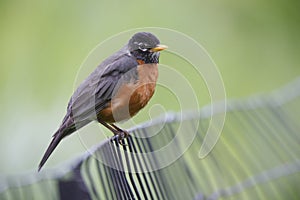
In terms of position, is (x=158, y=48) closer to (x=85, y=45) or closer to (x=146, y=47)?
(x=146, y=47)

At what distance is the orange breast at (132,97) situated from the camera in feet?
5.55

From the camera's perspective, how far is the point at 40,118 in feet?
10.2

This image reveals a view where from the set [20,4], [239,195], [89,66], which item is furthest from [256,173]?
[20,4]

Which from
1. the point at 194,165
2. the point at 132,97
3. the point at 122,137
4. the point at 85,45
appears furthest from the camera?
the point at 85,45

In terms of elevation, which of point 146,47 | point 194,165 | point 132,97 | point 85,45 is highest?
point 85,45

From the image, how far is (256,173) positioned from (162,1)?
7.45ft

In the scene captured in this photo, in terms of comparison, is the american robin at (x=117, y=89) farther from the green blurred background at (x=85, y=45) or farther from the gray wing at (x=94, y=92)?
the green blurred background at (x=85, y=45)

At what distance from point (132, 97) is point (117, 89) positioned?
0.16 ft

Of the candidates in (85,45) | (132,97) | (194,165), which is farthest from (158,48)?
(85,45)

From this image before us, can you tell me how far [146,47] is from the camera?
176 cm

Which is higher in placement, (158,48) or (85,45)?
(85,45)

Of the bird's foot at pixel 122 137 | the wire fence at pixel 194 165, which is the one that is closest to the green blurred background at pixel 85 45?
the wire fence at pixel 194 165

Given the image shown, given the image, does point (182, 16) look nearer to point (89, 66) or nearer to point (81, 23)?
point (81, 23)

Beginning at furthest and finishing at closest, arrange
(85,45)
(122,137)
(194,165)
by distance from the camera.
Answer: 1. (85,45)
2. (194,165)
3. (122,137)
